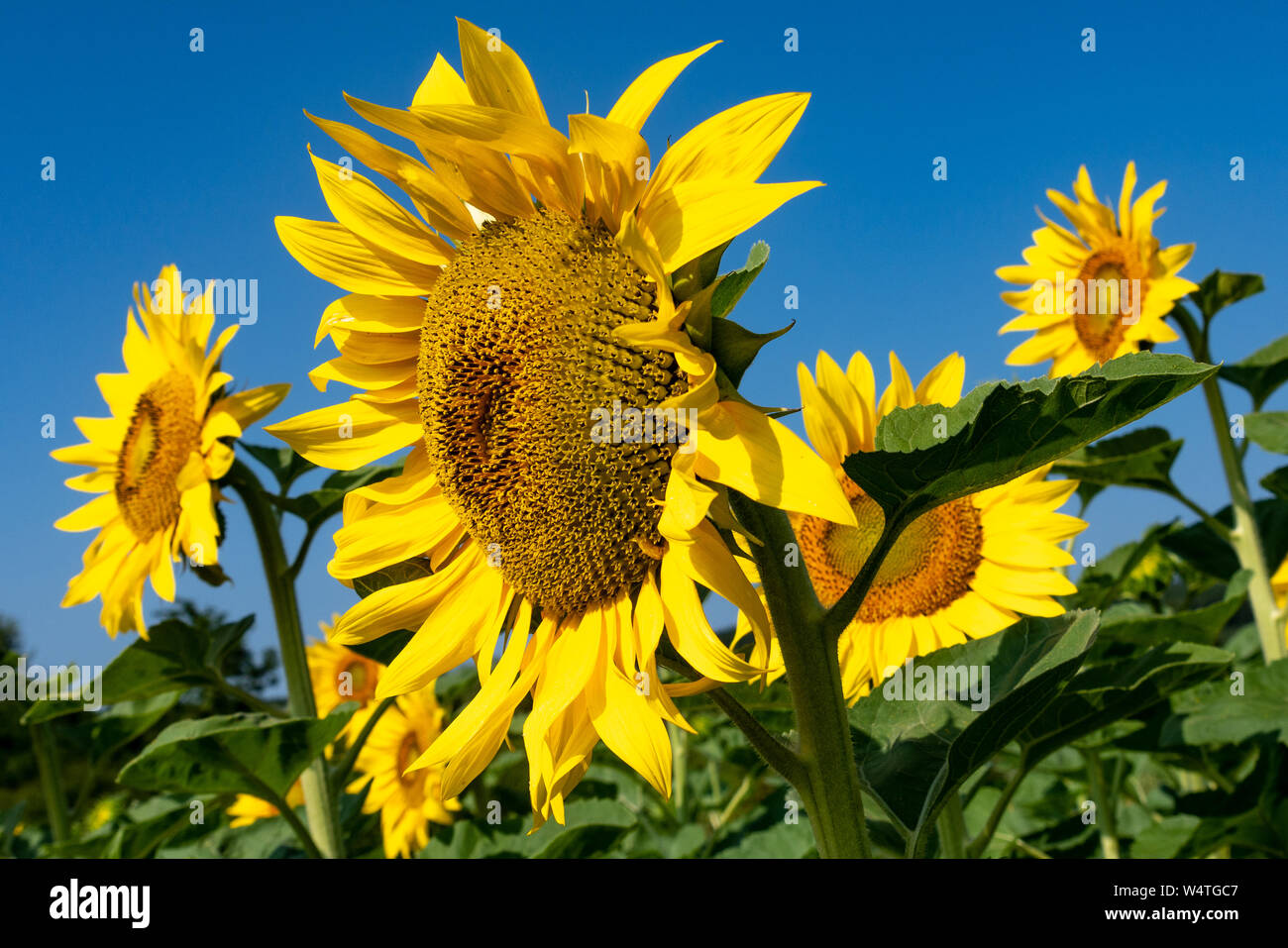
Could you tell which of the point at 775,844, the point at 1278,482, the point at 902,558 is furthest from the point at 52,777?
the point at 1278,482

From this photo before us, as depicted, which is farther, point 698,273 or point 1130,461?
point 1130,461

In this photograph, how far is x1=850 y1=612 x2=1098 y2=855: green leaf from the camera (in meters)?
1.53

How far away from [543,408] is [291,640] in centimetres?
195

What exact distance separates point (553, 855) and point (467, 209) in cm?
230

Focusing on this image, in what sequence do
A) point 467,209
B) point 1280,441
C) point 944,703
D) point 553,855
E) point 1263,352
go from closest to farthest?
point 467,209 → point 944,703 → point 553,855 → point 1280,441 → point 1263,352

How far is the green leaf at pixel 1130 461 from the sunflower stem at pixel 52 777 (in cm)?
446

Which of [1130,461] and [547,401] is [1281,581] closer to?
[1130,461]

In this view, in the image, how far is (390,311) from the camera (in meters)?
1.80

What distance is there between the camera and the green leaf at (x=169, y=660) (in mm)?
3256

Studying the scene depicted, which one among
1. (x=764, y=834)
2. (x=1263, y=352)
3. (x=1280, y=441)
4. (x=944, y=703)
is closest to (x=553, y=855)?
(x=764, y=834)

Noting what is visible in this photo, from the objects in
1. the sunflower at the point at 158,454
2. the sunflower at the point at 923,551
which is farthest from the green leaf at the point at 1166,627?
the sunflower at the point at 158,454

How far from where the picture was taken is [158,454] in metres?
3.30
